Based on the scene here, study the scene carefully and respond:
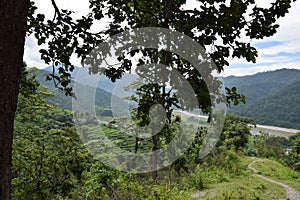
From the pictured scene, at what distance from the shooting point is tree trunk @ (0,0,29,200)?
146 centimetres

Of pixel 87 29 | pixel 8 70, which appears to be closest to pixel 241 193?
pixel 87 29

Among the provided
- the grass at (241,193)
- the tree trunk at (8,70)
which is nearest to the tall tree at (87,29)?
the tree trunk at (8,70)

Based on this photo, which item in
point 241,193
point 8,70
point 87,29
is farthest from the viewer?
point 241,193

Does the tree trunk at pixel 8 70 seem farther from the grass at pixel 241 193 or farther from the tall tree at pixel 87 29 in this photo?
the grass at pixel 241 193

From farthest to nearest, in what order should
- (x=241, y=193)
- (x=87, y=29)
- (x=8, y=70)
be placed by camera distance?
(x=241, y=193)
(x=87, y=29)
(x=8, y=70)

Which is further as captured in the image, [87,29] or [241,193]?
[241,193]

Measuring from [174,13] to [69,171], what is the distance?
9.51m

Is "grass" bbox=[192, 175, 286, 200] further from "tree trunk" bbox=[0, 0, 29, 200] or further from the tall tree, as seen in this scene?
"tree trunk" bbox=[0, 0, 29, 200]

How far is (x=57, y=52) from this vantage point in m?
3.04

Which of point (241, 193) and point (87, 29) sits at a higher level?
point (87, 29)

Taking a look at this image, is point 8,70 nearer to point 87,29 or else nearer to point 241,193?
point 87,29

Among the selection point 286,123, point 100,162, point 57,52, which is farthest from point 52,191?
point 286,123

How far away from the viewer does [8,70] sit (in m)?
1.49

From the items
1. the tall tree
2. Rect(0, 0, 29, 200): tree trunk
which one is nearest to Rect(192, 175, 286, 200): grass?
the tall tree
